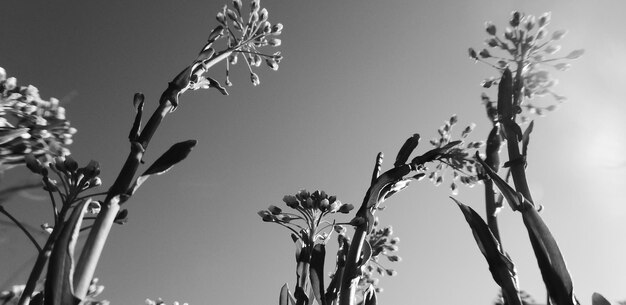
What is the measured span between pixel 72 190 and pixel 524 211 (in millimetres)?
2861

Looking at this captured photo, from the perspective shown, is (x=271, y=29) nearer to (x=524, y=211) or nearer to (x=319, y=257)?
(x=319, y=257)

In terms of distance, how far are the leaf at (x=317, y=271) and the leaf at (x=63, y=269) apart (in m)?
1.09

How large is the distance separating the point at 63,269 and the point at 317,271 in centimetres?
119

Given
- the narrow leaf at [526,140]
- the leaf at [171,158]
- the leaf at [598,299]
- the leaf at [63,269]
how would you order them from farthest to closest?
the narrow leaf at [526,140], the leaf at [598,299], the leaf at [171,158], the leaf at [63,269]

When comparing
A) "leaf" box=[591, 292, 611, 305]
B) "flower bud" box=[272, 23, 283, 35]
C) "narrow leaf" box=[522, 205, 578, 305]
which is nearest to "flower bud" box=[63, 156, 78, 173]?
"flower bud" box=[272, 23, 283, 35]

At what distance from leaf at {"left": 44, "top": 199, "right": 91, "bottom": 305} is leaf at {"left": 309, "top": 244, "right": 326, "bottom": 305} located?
1088 mm

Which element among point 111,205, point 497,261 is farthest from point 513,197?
point 111,205

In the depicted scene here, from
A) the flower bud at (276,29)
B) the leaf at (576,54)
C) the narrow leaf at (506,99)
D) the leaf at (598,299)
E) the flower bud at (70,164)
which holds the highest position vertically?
the flower bud at (276,29)

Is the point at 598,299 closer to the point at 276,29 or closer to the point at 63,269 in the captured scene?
the point at 63,269

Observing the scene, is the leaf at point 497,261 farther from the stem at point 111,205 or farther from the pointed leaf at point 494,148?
the stem at point 111,205

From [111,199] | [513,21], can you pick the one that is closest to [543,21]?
[513,21]

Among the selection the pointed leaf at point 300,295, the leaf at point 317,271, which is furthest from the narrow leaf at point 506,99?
the pointed leaf at point 300,295

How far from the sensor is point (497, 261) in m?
1.26

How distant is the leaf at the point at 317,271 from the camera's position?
1.83 meters
